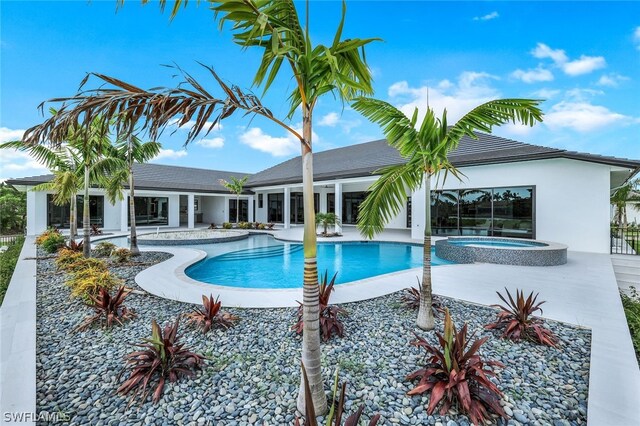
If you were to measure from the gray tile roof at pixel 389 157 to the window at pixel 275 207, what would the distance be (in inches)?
89.4

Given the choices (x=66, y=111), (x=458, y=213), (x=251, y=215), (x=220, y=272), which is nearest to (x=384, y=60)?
(x=458, y=213)

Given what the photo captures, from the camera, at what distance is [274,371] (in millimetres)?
3713

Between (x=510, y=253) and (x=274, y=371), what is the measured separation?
9899 millimetres

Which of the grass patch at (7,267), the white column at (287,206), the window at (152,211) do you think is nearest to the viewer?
the grass patch at (7,267)

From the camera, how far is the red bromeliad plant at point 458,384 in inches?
114

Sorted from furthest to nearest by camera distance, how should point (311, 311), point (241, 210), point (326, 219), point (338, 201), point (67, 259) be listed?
point (241, 210) < point (338, 201) < point (326, 219) < point (67, 259) < point (311, 311)

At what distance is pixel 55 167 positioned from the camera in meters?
11.8

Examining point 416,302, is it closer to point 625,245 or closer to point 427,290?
point 427,290

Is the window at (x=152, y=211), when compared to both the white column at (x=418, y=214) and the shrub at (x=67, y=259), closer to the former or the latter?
the shrub at (x=67, y=259)

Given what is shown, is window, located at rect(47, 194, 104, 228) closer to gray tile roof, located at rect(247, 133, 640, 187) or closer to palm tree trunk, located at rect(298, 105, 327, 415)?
gray tile roof, located at rect(247, 133, 640, 187)

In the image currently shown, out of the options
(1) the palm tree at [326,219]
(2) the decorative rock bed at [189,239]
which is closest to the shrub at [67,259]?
(2) the decorative rock bed at [189,239]

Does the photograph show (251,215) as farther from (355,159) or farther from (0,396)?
(0,396)

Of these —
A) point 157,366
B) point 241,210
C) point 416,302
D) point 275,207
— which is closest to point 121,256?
point 157,366

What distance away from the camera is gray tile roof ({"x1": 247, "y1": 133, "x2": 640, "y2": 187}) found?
1255 cm
